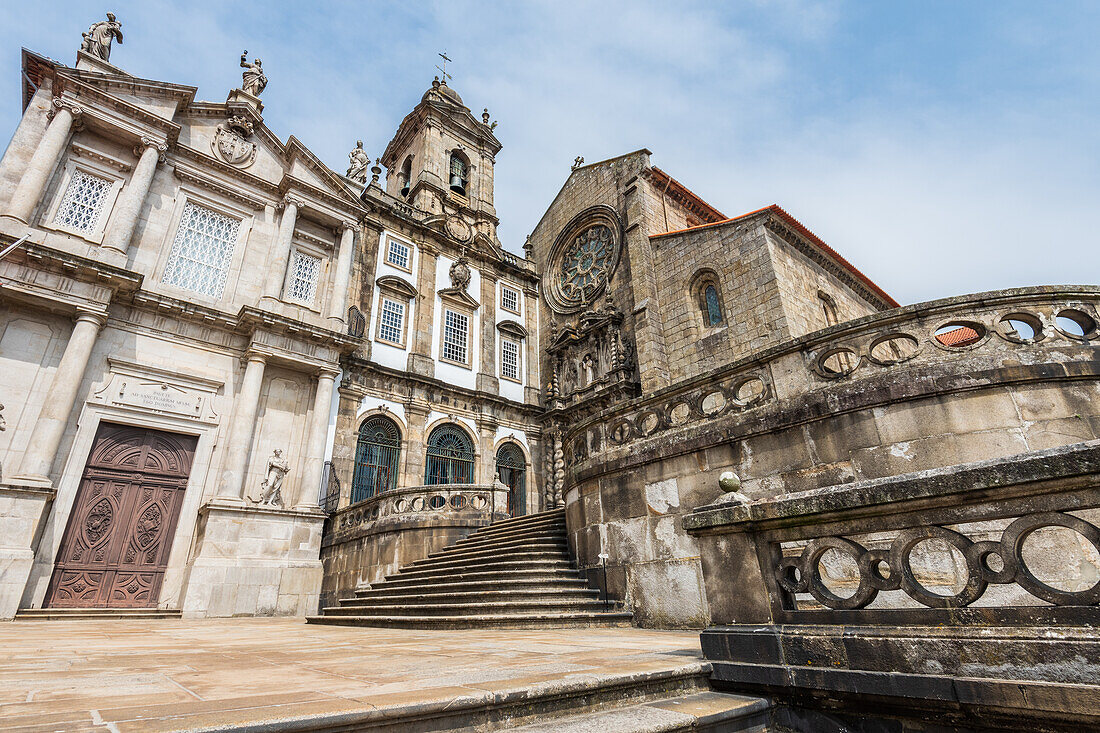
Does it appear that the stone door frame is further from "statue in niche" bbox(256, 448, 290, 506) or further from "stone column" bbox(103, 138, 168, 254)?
"stone column" bbox(103, 138, 168, 254)

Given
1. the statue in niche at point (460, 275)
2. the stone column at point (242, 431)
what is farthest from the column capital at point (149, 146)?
the statue in niche at point (460, 275)

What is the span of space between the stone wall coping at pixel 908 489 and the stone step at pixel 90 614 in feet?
43.2

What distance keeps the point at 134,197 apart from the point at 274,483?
8.43 meters

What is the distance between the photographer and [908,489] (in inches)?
105

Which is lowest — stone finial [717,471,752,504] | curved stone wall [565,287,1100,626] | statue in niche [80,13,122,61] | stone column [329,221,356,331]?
stone finial [717,471,752,504]

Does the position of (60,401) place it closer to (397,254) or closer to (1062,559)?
(397,254)

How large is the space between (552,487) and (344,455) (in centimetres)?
868

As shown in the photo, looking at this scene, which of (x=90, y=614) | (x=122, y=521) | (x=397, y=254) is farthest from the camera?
(x=397, y=254)

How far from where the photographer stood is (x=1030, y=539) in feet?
15.8

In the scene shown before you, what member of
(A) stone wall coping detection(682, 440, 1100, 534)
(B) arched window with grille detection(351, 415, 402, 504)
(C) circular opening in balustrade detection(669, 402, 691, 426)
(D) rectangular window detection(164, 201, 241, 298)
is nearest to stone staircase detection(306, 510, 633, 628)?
(C) circular opening in balustrade detection(669, 402, 691, 426)

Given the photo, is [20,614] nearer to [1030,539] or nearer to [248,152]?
[248,152]

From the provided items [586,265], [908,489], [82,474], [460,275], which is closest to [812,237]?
[586,265]

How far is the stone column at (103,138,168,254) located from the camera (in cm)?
1320

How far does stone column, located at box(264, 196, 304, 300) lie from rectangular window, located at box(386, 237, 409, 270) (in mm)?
4729
